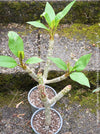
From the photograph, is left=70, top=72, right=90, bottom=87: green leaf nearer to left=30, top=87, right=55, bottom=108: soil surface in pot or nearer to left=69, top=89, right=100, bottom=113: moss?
left=30, top=87, right=55, bottom=108: soil surface in pot

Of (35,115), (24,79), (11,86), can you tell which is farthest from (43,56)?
(35,115)

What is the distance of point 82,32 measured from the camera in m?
1.71

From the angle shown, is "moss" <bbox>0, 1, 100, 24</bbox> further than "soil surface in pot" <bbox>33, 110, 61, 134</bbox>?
Yes

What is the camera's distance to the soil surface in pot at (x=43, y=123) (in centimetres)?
125

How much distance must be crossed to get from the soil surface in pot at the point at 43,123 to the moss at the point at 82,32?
2.38 feet

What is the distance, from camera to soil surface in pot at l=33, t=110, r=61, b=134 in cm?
125

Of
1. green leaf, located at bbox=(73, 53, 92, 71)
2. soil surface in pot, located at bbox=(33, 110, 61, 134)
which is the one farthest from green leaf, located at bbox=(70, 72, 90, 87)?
soil surface in pot, located at bbox=(33, 110, 61, 134)

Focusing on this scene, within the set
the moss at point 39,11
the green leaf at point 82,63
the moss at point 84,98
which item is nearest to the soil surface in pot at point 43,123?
the moss at point 84,98

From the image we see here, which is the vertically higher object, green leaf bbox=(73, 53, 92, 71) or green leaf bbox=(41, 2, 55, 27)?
green leaf bbox=(41, 2, 55, 27)

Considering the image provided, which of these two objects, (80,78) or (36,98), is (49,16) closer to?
(80,78)

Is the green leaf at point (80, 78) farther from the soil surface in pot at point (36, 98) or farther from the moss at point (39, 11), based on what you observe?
the moss at point (39, 11)

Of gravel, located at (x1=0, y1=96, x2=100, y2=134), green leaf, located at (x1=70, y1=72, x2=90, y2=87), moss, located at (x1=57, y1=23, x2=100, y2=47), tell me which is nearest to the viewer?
green leaf, located at (x1=70, y1=72, x2=90, y2=87)

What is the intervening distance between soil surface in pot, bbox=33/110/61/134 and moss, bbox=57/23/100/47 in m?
0.72

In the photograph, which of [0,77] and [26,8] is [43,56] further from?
[26,8]
